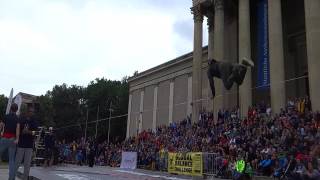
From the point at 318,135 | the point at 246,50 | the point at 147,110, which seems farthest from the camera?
the point at 147,110

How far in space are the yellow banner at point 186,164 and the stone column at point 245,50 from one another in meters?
7.46

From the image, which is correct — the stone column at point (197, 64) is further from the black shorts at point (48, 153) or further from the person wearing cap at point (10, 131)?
the person wearing cap at point (10, 131)

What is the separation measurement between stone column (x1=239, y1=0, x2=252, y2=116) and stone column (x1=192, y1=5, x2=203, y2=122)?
15.7 feet

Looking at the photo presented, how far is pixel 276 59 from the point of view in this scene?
28.0m

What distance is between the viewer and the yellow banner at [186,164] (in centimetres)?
2220

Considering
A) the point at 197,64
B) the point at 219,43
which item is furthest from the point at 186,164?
the point at 197,64

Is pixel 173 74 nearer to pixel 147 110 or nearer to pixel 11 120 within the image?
pixel 147 110

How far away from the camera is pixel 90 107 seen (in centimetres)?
8406

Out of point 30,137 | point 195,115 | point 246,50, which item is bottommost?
point 30,137

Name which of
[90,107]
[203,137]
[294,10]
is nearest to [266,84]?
[203,137]

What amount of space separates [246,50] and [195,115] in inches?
268

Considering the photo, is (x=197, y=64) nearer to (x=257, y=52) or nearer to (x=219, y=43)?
(x=219, y=43)

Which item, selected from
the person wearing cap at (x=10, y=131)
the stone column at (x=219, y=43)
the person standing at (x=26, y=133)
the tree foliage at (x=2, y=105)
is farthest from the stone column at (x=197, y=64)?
the tree foliage at (x=2, y=105)

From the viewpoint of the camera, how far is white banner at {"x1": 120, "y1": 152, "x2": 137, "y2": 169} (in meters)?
31.5
